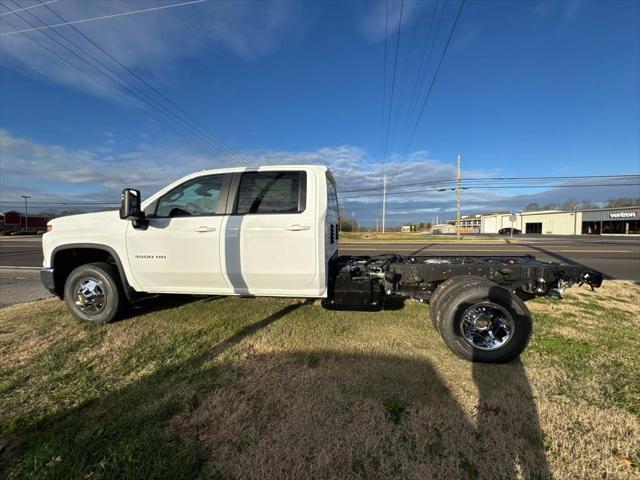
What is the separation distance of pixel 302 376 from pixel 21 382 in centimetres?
261

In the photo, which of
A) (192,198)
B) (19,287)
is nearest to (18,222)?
(19,287)

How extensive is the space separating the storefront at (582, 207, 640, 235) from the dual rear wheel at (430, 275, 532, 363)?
74172mm

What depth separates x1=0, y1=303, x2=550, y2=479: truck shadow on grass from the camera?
1971mm

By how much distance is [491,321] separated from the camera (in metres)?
3.40

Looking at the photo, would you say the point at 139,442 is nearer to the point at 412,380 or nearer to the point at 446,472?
the point at 446,472

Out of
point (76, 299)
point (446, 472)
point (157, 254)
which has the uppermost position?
point (157, 254)

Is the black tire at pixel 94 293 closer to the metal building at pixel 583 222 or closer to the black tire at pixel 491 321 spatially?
the black tire at pixel 491 321

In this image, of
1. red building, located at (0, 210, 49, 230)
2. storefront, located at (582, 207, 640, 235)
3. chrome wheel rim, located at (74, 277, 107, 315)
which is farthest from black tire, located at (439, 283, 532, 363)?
storefront, located at (582, 207, 640, 235)

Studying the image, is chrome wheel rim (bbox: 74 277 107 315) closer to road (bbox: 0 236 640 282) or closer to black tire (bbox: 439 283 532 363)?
black tire (bbox: 439 283 532 363)

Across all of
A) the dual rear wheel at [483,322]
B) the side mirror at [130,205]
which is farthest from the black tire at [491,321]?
the side mirror at [130,205]

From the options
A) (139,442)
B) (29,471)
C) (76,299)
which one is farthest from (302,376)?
(76,299)

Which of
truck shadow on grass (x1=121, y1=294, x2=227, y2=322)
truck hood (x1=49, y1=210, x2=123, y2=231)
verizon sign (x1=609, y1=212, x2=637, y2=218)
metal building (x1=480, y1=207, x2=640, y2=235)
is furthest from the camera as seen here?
metal building (x1=480, y1=207, x2=640, y2=235)

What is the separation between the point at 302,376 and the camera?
305cm

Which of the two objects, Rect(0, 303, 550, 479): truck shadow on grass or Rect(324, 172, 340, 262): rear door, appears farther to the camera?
Rect(324, 172, 340, 262): rear door
